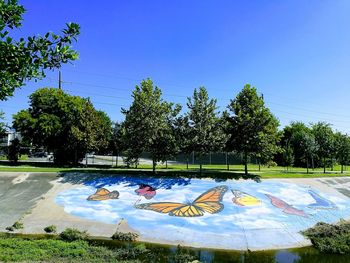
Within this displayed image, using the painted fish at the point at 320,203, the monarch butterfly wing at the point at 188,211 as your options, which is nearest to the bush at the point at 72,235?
the monarch butterfly wing at the point at 188,211

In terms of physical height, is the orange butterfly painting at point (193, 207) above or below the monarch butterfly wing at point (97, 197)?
below

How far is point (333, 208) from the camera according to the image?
26406 mm

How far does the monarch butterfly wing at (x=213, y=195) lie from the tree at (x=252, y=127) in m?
6.68

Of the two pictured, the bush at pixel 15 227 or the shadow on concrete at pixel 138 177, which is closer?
the bush at pixel 15 227

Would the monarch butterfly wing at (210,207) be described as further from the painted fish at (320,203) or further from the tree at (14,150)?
the tree at (14,150)

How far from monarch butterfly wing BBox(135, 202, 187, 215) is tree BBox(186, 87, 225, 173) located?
25.1ft

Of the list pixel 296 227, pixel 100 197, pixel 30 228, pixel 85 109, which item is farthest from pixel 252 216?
pixel 85 109

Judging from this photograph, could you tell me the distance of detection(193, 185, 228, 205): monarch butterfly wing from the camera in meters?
24.7

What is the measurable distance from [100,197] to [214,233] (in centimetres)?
923

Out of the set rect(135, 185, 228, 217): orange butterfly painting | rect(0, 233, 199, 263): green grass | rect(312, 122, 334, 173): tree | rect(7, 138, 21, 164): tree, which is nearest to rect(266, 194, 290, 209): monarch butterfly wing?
rect(135, 185, 228, 217): orange butterfly painting

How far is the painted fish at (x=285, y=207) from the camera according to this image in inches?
947

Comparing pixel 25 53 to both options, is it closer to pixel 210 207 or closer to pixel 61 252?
pixel 61 252

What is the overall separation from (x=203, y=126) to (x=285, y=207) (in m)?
10.1

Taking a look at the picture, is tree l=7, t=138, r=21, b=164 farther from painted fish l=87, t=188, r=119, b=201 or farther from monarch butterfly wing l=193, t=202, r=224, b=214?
monarch butterfly wing l=193, t=202, r=224, b=214
